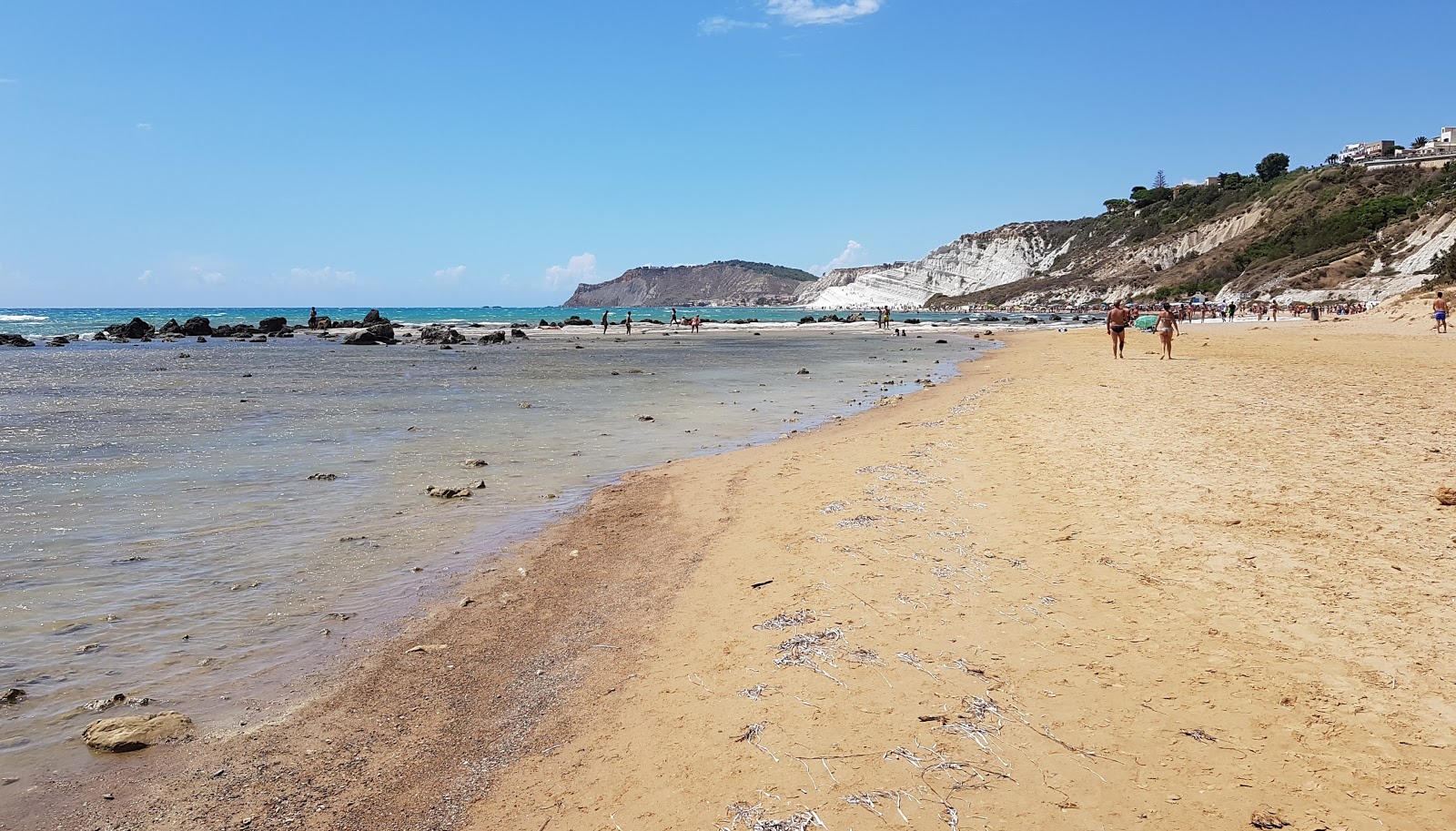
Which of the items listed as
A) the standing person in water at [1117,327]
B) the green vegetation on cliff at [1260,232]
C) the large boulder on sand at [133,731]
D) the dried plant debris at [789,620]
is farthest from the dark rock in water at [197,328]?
the green vegetation on cliff at [1260,232]

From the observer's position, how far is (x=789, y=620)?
600 cm

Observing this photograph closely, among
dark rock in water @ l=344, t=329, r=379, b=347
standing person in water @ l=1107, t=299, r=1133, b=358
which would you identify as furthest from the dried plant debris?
dark rock in water @ l=344, t=329, r=379, b=347

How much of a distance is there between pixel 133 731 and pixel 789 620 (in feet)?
13.9

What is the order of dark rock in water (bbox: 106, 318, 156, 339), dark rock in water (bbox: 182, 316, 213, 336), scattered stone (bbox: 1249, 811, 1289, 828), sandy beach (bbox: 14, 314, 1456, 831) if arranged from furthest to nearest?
dark rock in water (bbox: 182, 316, 213, 336), dark rock in water (bbox: 106, 318, 156, 339), sandy beach (bbox: 14, 314, 1456, 831), scattered stone (bbox: 1249, 811, 1289, 828)

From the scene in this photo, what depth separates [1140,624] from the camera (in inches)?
213

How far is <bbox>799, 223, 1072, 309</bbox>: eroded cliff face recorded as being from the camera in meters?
156

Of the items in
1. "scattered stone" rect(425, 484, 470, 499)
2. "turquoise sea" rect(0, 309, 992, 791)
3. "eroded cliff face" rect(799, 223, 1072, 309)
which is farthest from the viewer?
"eroded cliff face" rect(799, 223, 1072, 309)

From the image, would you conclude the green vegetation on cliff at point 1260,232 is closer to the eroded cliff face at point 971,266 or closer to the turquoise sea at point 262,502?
the eroded cliff face at point 971,266

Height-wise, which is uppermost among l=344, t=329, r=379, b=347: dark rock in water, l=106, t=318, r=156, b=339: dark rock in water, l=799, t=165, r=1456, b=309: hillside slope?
l=799, t=165, r=1456, b=309: hillside slope

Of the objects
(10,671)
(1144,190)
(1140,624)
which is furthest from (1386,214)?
(10,671)

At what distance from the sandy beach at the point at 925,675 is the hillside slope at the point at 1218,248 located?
211ft

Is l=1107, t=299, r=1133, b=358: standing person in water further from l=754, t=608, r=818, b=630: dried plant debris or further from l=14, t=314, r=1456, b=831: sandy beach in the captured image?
l=754, t=608, r=818, b=630: dried plant debris

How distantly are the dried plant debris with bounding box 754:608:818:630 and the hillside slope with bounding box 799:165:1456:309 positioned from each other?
67.6m

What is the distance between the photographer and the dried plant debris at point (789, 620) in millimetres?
5918
